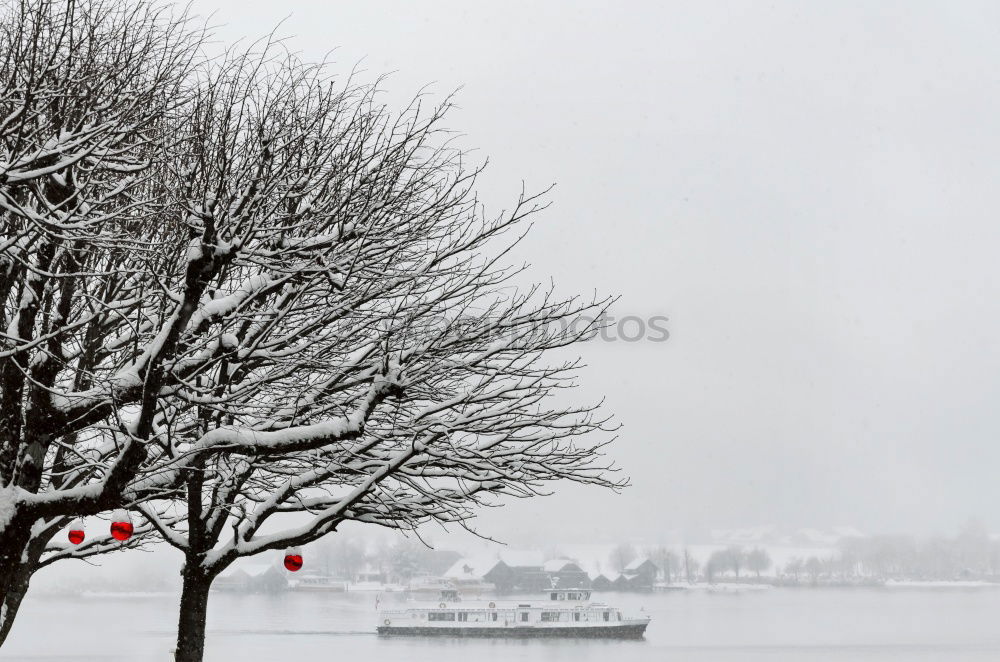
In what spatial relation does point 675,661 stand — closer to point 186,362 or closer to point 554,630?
point 554,630

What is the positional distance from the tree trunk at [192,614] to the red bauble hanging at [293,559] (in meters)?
0.85

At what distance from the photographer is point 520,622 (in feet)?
227

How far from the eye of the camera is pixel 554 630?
68.6m

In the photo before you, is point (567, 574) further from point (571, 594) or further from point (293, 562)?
point (293, 562)

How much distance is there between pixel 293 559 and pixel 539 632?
203 ft

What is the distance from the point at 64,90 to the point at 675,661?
5598 cm

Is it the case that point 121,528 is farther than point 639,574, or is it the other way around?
point 639,574

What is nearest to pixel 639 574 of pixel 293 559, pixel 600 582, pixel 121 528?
pixel 600 582

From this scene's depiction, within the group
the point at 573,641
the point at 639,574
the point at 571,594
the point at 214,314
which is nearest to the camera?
the point at 214,314

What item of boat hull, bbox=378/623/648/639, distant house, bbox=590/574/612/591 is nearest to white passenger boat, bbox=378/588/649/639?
boat hull, bbox=378/623/648/639

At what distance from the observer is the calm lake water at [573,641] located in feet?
198

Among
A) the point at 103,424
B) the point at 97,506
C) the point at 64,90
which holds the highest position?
the point at 64,90

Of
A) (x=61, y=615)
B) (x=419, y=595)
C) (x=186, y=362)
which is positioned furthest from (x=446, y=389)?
(x=61, y=615)

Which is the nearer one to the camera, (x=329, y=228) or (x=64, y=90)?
(x=64, y=90)
